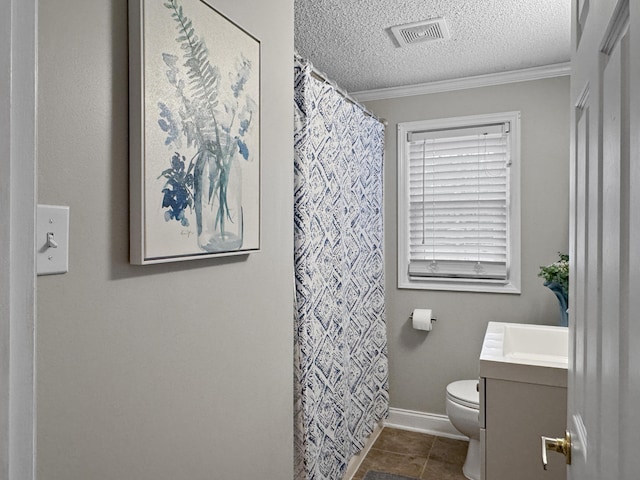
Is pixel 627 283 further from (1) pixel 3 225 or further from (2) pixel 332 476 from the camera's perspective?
(2) pixel 332 476

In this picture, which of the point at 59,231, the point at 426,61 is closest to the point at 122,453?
the point at 59,231

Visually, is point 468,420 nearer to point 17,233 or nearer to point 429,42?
point 429,42

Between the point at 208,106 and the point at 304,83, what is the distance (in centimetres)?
96

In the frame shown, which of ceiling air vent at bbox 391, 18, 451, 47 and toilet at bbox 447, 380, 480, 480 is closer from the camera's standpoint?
ceiling air vent at bbox 391, 18, 451, 47

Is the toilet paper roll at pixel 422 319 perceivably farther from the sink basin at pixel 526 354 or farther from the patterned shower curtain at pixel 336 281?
the sink basin at pixel 526 354

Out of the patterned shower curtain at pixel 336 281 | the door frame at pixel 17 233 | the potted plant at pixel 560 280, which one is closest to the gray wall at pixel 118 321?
the door frame at pixel 17 233

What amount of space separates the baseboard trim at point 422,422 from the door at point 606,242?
2428mm

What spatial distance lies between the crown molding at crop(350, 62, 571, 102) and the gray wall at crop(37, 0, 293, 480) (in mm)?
1989

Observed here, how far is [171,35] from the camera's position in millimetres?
1058

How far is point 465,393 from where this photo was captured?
280cm

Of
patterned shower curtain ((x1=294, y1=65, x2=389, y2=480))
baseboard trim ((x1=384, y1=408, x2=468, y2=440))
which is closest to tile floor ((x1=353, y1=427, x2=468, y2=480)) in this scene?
baseboard trim ((x1=384, y1=408, x2=468, y2=440))

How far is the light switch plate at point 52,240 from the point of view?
79 cm

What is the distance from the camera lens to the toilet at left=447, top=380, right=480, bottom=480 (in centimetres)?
263

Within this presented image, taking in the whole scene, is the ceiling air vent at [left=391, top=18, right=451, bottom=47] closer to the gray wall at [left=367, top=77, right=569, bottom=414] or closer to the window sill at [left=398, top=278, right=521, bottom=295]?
the gray wall at [left=367, top=77, right=569, bottom=414]
